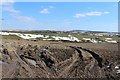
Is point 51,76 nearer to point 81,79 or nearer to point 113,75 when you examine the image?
point 81,79

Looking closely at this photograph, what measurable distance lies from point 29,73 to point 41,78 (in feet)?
3.21

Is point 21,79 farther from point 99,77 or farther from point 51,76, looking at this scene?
point 99,77

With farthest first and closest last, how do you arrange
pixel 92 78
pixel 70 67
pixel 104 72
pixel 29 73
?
pixel 70 67 → pixel 104 72 → pixel 29 73 → pixel 92 78

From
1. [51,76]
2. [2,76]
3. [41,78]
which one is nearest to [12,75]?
[2,76]

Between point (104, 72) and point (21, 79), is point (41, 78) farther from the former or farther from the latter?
point (104, 72)

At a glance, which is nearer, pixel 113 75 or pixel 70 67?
pixel 113 75

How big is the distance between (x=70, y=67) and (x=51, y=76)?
1792 millimetres

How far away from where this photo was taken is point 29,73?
6824mm

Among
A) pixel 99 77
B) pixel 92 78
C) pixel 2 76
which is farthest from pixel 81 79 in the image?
pixel 2 76

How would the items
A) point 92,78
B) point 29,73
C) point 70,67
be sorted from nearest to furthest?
point 92,78, point 29,73, point 70,67

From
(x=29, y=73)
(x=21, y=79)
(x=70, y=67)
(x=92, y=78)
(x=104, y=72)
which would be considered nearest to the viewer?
(x=21, y=79)

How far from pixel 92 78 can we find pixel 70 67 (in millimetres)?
1829

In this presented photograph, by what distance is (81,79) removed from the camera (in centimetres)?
626

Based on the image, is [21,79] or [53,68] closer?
[21,79]
